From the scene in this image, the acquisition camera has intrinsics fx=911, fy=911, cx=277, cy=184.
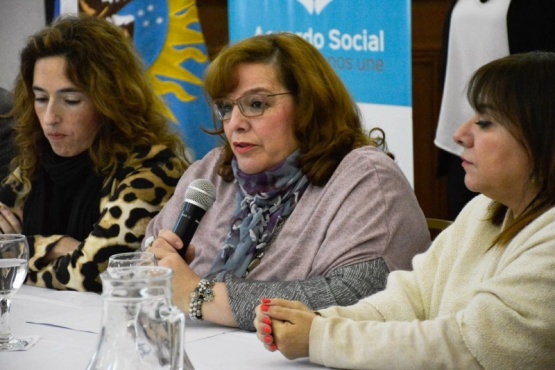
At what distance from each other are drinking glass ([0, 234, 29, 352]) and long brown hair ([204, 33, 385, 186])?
2.48ft

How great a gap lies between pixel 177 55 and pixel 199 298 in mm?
2466

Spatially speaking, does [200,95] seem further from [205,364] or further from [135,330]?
[135,330]

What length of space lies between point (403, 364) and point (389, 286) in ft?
1.24

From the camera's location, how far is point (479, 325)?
5.27 ft

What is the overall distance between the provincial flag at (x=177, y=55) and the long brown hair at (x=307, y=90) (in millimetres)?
1893

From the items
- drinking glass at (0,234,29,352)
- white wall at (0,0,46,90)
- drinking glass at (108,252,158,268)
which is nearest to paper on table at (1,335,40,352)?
drinking glass at (0,234,29,352)

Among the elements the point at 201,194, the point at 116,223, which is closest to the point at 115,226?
the point at 116,223

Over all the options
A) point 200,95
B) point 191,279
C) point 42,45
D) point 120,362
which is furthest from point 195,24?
point 120,362

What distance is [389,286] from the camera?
2.01 meters

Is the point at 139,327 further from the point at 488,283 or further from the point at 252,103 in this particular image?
the point at 252,103

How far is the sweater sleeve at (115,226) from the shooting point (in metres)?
2.60

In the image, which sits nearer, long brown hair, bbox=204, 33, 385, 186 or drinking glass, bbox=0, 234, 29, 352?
drinking glass, bbox=0, 234, 29, 352

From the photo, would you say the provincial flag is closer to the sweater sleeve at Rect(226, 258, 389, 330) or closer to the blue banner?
the blue banner

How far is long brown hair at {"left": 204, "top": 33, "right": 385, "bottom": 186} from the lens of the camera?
2.42m
